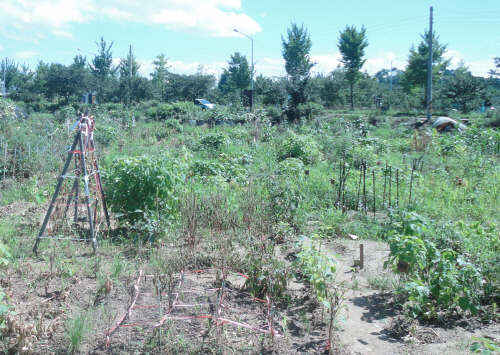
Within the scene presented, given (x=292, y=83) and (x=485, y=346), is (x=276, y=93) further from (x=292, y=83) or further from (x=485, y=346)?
(x=485, y=346)

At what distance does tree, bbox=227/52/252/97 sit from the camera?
44.1 m

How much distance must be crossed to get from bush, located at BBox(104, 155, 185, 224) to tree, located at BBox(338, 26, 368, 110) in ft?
93.1

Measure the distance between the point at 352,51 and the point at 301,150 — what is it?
24122 mm

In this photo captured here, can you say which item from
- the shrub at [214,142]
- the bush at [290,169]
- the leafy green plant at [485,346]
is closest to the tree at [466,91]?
the shrub at [214,142]

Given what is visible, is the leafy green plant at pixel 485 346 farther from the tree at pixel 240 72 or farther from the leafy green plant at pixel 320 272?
the tree at pixel 240 72

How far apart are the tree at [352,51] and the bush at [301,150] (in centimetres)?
2235

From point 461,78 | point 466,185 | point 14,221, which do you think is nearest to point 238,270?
point 14,221

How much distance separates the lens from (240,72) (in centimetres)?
4438

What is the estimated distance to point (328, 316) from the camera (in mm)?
3398

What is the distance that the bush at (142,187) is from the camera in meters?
4.90

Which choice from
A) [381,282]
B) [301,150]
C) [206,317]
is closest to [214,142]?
[301,150]

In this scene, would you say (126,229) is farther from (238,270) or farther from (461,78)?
(461,78)

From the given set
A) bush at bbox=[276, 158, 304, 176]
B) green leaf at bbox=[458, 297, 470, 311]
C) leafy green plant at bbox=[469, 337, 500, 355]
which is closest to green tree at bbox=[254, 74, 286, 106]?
bush at bbox=[276, 158, 304, 176]

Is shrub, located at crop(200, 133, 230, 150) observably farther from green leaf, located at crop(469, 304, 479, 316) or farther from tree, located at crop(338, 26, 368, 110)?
tree, located at crop(338, 26, 368, 110)
